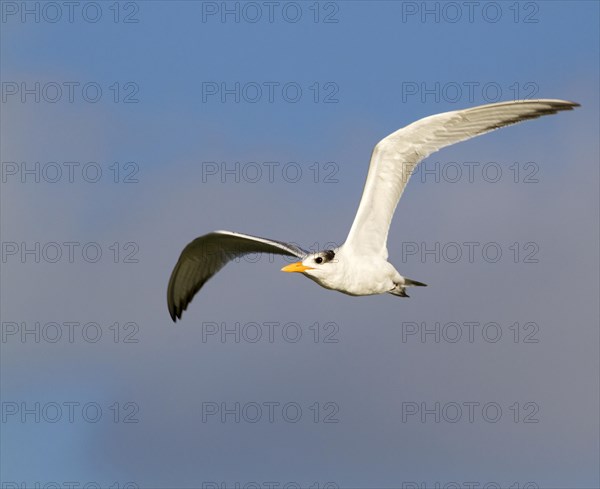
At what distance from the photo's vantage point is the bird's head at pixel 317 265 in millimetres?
17969

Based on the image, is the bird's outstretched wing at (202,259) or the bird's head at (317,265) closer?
the bird's head at (317,265)

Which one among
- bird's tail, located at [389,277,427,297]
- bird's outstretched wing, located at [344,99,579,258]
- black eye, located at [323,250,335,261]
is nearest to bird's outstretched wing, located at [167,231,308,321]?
black eye, located at [323,250,335,261]

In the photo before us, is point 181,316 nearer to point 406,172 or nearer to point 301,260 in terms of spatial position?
point 301,260

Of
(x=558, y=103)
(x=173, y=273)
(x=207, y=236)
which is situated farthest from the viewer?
(x=173, y=273)

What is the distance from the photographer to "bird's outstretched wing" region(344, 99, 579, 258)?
1773 cm

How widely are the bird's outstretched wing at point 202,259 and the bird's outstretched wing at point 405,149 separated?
2110 millimetres

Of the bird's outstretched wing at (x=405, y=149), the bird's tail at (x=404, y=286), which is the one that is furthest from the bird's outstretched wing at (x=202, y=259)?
the bird's tail at (x=404, y=286)

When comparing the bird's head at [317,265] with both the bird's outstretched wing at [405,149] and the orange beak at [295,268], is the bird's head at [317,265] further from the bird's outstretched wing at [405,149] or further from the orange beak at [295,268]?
the bird's outstretched wing at [405,149]

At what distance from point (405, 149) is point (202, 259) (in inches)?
220

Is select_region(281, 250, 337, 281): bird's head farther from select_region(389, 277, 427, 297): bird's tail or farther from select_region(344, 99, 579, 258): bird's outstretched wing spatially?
select_region(389, 277, 427, 297): bird's tail

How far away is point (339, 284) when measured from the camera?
1812 cm

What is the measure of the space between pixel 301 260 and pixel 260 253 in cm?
267

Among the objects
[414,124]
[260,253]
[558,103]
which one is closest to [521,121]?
[558,103]

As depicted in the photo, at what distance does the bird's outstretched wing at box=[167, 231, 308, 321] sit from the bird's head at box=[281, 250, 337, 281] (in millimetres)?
1713
